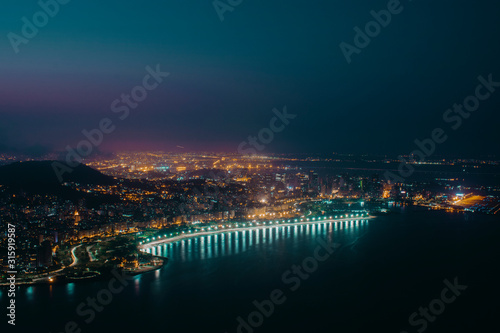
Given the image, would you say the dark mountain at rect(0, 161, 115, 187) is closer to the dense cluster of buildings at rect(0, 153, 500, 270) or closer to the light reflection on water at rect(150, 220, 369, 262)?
the dense cluster of buildings at rect(0, 153, 500, 270)

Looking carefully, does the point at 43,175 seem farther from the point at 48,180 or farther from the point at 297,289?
the point at 297,289

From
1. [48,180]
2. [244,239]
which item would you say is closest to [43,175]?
[48,180]

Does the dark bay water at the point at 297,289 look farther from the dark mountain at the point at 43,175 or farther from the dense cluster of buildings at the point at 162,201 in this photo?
the dark mountain at the point at 43,175

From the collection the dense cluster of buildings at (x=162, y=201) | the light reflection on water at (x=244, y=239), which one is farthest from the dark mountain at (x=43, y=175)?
the light reflection on water at (x=244, y=239)

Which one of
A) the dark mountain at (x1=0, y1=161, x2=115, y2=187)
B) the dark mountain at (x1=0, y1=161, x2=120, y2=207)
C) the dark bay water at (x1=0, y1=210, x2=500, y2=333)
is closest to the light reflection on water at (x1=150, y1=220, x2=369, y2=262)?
the dark bay water at (x1=0, y1=210, x2=500, y2=333)

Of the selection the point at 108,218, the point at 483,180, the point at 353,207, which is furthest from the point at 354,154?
the point at 108,218

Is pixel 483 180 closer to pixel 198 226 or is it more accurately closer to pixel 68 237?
pixel 198 226
